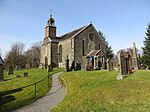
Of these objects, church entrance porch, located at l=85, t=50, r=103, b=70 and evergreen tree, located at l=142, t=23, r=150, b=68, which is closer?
church entrance porch, located at l=85, t=50, r=103, b=70

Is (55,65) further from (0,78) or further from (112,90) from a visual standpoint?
(112,90)

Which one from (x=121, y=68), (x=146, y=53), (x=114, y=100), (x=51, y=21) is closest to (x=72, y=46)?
(x=51, y=21)

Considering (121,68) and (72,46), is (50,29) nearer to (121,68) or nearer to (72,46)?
(72,46)

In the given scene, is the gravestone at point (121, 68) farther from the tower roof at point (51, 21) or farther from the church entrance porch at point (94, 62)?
the tower roof at point (51, 21)

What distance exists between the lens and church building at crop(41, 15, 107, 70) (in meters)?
36.8

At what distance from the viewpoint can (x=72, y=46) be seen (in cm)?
3669

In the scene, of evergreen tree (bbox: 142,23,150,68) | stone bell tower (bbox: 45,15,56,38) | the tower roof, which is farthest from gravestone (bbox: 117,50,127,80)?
the tower roof

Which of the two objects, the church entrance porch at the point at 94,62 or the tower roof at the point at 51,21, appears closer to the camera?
the church entrance porch at the point at 94,62

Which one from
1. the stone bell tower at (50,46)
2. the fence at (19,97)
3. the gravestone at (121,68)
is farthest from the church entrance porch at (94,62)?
the stone bell tower at (50,46)

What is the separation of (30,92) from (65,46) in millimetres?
26299

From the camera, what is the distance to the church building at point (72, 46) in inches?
→ 1448

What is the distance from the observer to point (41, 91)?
13.9 metres

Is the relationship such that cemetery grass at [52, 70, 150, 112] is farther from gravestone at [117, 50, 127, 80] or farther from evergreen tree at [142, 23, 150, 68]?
evergreen tree at [142, 23, 150, 68]

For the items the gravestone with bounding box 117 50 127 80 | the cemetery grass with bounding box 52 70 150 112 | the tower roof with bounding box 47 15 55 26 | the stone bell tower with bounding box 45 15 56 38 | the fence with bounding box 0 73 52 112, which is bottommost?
the fence with bounding box 0 73 52 112
